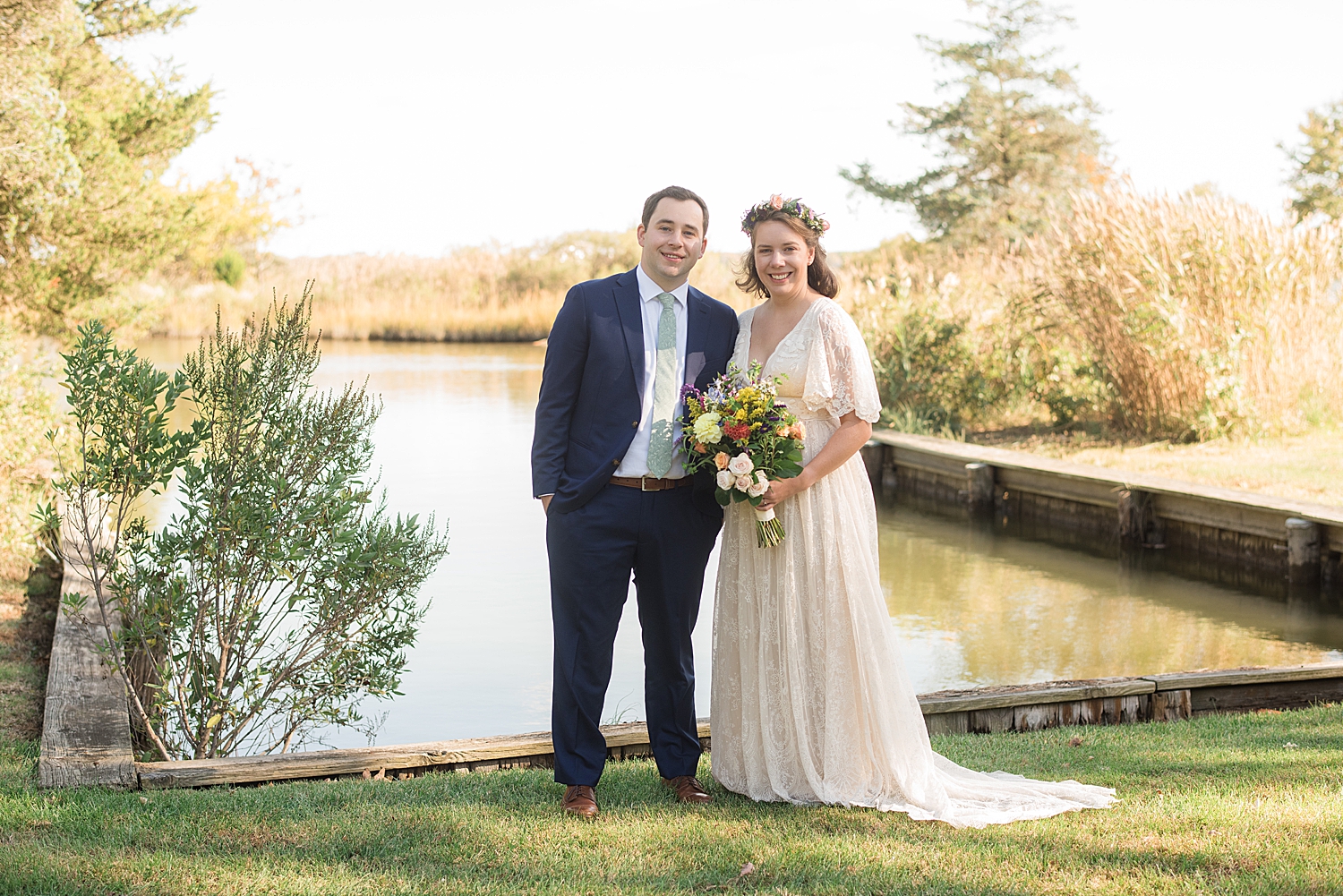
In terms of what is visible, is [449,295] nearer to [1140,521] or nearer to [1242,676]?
[1140,521]

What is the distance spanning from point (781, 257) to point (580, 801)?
1.81 m

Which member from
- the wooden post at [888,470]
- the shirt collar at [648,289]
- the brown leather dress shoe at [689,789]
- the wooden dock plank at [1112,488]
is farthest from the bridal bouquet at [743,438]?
the wooden post at [888,470]

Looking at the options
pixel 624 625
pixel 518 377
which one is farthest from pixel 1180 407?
pixel 518 377

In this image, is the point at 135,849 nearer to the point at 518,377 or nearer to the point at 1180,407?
the point at 1180,407

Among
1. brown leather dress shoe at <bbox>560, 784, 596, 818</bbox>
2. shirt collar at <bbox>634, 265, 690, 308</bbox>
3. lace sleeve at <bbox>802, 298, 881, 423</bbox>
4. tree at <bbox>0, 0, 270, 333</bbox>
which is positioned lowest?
brown leather dress shoe at <bbox>560, 784, 596, 818</bbox>

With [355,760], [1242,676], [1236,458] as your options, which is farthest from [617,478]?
[1236,458]

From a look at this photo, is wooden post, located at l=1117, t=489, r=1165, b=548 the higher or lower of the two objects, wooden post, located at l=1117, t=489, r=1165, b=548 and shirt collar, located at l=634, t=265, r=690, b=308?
the lower

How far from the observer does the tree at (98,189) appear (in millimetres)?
11266

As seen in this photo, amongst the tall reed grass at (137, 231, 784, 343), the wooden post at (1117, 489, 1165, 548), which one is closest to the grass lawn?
the wooden post at (1117, 489, 1165, 548)

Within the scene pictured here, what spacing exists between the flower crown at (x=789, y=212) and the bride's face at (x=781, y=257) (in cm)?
5

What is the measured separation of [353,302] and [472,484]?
2379cm

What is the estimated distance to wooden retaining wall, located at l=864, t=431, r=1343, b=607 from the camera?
8.46 meters

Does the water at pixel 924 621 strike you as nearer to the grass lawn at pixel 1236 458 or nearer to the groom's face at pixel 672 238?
the grass lawn at pixel 1236 458

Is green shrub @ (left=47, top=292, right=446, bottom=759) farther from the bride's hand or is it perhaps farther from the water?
the bride's hand
